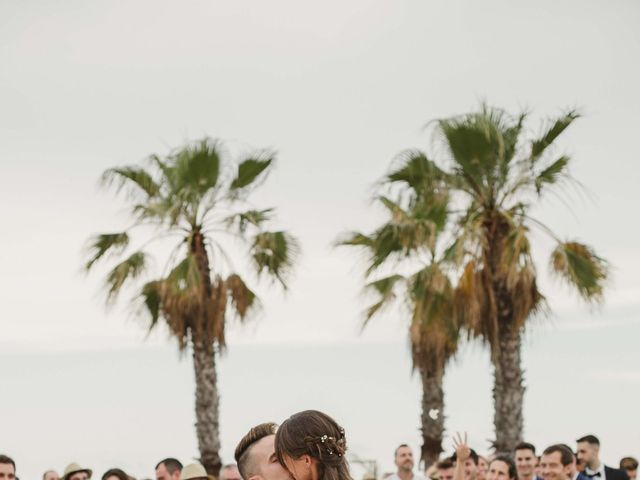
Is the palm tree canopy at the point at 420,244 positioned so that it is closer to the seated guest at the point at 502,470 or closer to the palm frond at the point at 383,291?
the palm frond at the point at 383,291

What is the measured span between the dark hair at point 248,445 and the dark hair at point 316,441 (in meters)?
0.25

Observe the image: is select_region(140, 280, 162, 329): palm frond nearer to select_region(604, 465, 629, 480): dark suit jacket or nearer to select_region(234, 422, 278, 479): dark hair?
select_region(604, 465, 629, 480): dark suit jacket

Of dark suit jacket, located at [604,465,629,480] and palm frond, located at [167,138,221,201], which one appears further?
palm frond, located at [167,138,221,201]

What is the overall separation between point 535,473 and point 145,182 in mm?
12332

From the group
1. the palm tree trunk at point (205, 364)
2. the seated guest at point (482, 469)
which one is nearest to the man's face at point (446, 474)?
the seated guest at point (482, 469)

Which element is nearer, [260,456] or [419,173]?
[260,456]

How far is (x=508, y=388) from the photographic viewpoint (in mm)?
22656

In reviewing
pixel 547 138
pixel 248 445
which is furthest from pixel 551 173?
pixel 248 445

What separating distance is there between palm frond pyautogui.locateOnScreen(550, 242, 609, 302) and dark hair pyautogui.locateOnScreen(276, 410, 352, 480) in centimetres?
1762

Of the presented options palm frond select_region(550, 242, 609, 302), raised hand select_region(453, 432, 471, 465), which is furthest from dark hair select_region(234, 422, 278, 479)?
palm frond select_region(550, 242, 609, 302)

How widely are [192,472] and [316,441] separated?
30.8 feet

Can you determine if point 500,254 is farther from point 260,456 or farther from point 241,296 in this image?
point 260,456

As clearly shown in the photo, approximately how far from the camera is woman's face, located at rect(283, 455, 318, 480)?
5172 mm

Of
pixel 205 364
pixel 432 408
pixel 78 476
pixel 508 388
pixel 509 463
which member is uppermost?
pixel 205 364
